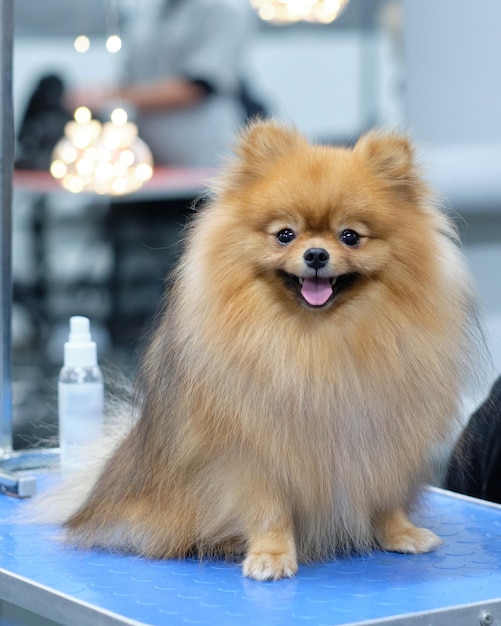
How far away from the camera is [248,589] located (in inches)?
56.9

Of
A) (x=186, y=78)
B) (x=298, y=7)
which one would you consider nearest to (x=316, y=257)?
(x=186, y=78)

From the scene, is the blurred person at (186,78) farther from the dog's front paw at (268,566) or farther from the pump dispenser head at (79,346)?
the dog's front paw at (268,566)

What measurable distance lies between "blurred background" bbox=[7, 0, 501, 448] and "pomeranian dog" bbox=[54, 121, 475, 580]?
0.19 meters

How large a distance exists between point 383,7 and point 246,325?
6259 millimetres

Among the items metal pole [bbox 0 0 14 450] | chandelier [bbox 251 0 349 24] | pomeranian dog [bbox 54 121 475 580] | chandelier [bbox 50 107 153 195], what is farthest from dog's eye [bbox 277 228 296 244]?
chandelier [bbox 251 0 349 24]

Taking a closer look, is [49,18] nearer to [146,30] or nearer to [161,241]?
[146,30]

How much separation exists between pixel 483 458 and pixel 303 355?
2.44 ft

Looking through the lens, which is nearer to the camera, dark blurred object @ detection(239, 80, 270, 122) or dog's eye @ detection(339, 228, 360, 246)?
dog's eye @ detection(339, 228, 360, 246)

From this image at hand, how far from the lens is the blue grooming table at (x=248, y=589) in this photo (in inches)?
53.1

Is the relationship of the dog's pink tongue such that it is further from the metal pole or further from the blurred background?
the metal pole

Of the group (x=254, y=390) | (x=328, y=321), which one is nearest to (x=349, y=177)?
(x=328, y=321)

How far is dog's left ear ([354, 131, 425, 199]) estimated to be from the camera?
5.06 ft

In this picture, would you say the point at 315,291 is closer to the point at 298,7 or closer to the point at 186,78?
the point at 186,78

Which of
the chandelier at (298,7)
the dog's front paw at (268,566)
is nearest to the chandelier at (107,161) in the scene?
the dog's front paw at (268,566)
